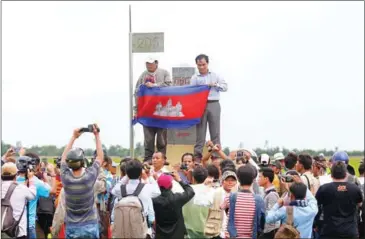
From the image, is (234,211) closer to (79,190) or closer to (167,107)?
(79,190)

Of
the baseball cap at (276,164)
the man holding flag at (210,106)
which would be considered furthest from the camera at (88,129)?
the man holding flag at (210,106)

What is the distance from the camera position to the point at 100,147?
9.37m

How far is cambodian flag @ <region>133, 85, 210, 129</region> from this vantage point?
14.2 meters

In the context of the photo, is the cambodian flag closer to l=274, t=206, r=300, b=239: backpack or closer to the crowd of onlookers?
the crowd of onlookers

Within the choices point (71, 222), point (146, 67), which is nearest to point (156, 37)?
point (146, 67)

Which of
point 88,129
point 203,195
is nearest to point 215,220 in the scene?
point 203,195

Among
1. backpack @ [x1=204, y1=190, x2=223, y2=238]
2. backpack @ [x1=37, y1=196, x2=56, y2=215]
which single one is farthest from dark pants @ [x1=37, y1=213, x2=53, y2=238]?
backpack @ [x1=204, y1=190, x2=223, y2=238]

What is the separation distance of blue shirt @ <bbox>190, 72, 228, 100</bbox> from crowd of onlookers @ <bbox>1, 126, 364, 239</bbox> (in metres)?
Result: 3.06

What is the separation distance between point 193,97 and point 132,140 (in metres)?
1.44

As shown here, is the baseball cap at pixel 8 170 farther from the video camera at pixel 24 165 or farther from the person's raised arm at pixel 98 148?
the person's raised arm at pixel 98 148

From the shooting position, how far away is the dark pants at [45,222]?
39.2 feet

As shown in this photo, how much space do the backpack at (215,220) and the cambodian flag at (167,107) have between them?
4.46m

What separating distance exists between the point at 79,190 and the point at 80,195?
0.22ft

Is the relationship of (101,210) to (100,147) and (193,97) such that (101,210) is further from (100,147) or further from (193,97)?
(193,97)
